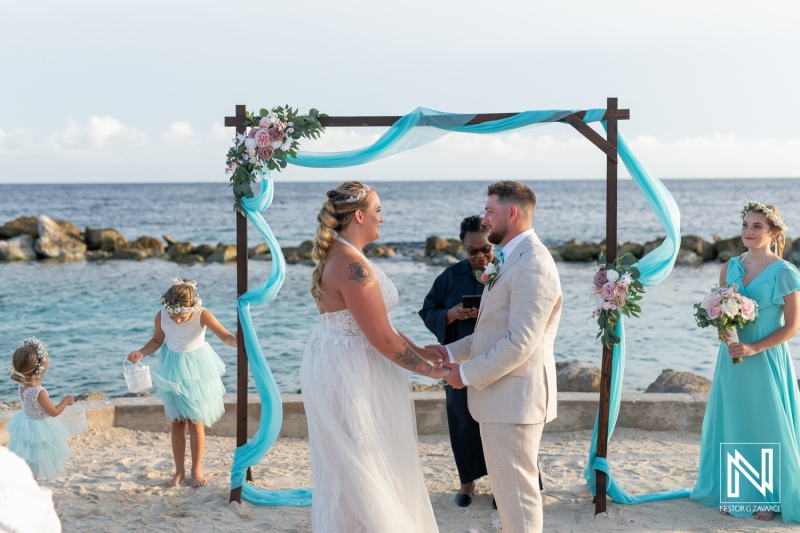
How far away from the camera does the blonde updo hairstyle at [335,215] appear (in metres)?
4.18

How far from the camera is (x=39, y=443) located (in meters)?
5.43

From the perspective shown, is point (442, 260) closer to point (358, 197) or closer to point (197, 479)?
point (197, 479)

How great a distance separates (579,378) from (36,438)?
5473mm

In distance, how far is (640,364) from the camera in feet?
39.2

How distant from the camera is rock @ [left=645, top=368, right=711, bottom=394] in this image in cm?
796

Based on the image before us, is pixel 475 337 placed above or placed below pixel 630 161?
below

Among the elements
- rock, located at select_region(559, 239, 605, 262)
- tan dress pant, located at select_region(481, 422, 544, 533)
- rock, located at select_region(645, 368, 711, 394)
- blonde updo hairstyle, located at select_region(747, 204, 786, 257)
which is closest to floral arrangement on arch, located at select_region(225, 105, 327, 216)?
tan dress pant, located at select_region(481, 422, 544, 533)

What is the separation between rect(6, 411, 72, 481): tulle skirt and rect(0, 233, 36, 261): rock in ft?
80.2

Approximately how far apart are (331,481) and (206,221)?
46626 millimetres

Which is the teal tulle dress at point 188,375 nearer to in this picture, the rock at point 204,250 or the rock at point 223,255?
the rock at point 223,255

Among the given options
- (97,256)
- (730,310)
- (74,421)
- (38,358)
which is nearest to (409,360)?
(730,310)

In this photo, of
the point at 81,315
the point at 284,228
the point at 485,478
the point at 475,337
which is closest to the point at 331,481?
the point at 475,337

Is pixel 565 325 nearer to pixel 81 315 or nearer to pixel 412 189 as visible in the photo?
pixel 81 315

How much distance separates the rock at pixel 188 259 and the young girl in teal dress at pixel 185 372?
70.6ft
